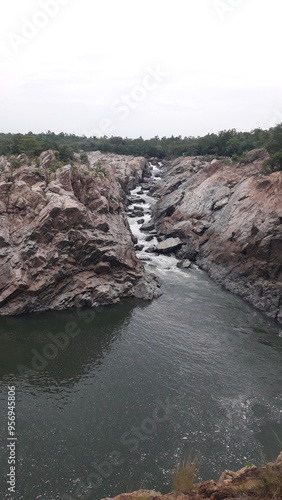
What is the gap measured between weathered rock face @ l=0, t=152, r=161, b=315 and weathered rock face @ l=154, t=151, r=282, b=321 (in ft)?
35.3

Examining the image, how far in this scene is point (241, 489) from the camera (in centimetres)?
1071

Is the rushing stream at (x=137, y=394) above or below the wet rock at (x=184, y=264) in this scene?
below

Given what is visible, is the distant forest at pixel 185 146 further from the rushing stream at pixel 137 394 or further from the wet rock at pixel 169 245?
the rushing stream at pixel 137 394

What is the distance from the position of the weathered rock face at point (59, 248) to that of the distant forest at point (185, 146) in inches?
867

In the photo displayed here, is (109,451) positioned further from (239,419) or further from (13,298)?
(13,298)

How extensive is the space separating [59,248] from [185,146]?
85.2 meters

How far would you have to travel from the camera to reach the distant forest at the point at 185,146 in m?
61.2

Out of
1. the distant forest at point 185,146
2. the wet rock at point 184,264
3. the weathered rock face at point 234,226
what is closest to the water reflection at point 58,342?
the wet rock at point 184,264

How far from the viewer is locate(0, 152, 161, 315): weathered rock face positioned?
3469 centimetres

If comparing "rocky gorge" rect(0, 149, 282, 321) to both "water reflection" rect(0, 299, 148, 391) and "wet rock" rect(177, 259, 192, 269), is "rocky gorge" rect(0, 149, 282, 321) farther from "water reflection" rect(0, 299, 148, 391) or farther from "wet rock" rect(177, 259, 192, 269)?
"water reflection" rect(0, 299, 148, 391)

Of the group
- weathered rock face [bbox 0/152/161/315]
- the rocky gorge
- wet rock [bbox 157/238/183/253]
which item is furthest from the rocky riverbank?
wet rock [bbox 157/238/183/253]

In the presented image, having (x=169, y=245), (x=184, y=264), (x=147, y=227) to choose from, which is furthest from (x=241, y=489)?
(x=147, y=227)

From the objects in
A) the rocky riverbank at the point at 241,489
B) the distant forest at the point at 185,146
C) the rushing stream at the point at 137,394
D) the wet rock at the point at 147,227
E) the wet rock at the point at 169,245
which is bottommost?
the rushing stream at the point at 137,394

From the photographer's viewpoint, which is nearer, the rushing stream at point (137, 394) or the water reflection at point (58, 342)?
the rushing stream at point (137, 394)
